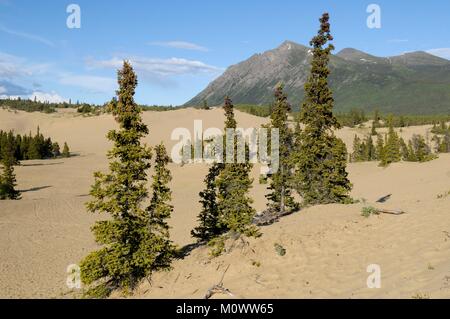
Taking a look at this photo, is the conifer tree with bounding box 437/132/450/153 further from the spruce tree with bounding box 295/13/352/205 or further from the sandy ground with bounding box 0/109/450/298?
the spruce tree with bounding box 295/13/352/205

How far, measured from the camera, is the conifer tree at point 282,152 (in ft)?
100

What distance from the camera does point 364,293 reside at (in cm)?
1361

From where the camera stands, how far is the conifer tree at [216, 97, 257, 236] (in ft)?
72.8

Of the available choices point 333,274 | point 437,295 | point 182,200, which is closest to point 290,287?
point 333,274

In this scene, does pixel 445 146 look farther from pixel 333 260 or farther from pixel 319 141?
pixel 333 260

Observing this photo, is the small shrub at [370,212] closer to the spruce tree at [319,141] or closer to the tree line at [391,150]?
the spruce tree at [319,141]

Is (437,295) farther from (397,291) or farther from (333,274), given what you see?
(333,274)

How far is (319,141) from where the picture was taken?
30.4 metres

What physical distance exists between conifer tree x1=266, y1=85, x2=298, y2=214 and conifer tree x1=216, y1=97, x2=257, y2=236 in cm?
728

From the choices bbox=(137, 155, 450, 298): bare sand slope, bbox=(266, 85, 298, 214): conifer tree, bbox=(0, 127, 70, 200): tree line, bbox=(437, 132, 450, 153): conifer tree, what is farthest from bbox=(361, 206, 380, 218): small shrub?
bbox=(437, 132, 450, 153): conifer tree

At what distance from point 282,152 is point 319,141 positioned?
3.06 meters

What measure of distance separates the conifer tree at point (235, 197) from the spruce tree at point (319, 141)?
8.21 metres

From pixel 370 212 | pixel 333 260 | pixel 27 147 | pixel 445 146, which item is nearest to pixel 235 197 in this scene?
pixel 333 260

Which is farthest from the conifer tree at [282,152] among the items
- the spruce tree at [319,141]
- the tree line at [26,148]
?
the tree line at [26,148]
